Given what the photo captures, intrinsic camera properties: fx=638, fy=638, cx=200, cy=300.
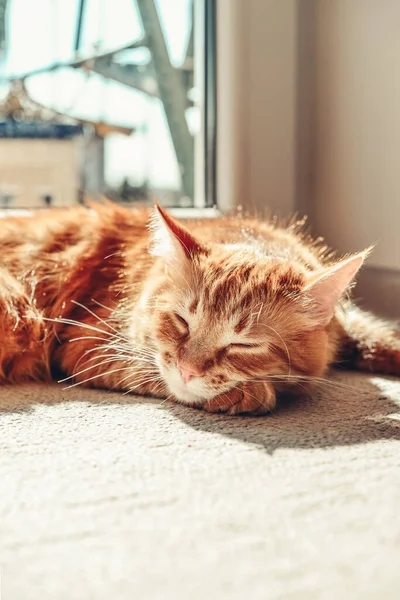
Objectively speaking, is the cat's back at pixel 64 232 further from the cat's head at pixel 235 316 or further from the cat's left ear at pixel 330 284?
the cat's left ear at pixel 330 284

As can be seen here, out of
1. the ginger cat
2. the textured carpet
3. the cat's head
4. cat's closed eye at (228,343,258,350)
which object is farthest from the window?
the textured carpet

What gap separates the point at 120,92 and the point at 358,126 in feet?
2.89

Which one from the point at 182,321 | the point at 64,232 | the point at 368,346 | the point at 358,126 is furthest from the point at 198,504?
the point at 358,126

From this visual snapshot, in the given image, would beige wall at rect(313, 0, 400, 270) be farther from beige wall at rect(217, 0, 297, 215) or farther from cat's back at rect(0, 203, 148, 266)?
cat's back at rect(0, 203, 148, 266)

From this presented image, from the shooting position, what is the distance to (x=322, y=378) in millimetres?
1319

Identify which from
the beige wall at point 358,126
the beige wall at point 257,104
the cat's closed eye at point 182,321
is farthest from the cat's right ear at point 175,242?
the beige wall at point 257,104

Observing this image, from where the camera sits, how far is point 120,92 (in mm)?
2332

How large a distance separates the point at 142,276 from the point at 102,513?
30.2 inches

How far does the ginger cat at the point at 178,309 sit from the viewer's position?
3.88ft

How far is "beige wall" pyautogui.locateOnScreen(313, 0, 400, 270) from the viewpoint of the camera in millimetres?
1849

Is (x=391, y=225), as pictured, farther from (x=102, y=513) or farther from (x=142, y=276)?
(x=102, y=513)

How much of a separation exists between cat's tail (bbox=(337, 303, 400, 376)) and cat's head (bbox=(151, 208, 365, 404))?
0.85ft

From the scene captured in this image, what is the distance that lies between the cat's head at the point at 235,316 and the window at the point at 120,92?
112 cm

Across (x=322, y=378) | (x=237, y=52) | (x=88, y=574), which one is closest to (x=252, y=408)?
(x=322, y=378)
